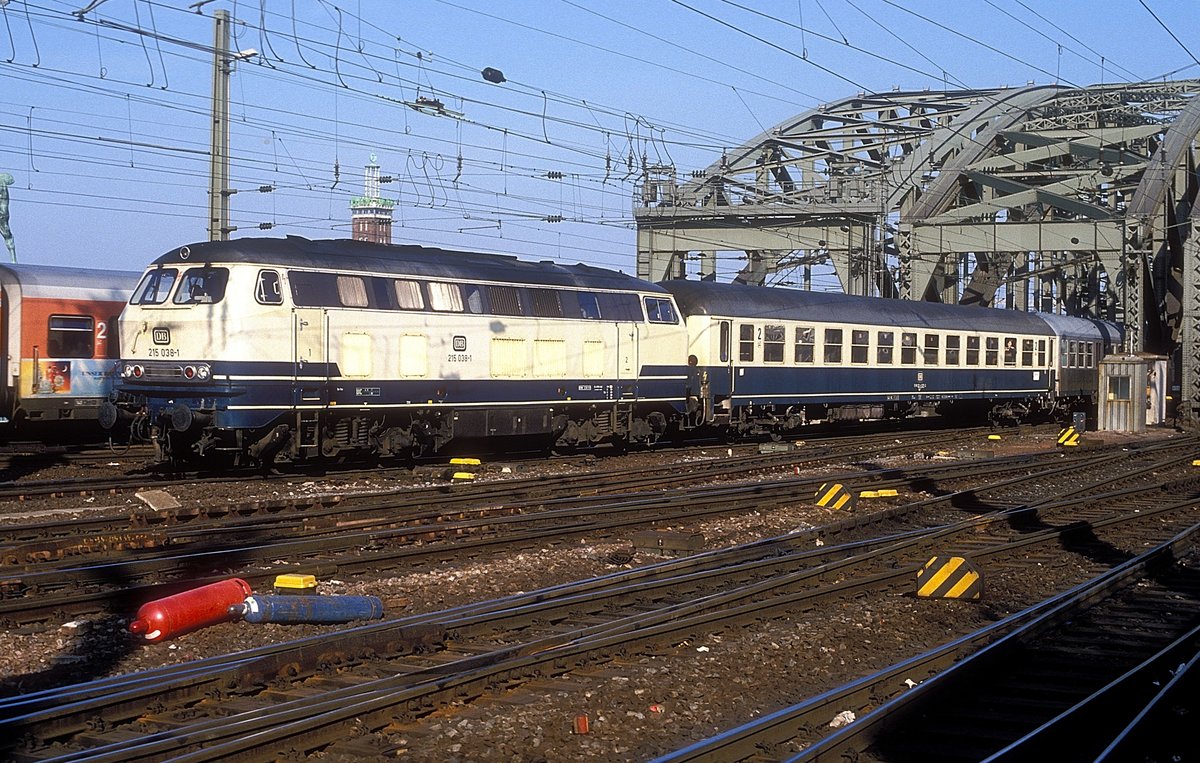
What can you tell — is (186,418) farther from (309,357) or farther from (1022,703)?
(1022,703)

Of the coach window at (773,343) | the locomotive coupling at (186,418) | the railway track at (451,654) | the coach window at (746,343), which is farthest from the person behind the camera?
the coach window at (773,343)

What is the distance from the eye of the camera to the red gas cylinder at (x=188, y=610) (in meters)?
9.77

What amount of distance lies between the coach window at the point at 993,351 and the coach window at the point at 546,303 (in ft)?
62.0

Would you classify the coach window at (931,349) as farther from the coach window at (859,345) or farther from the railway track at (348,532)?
the railway track at (348,532)

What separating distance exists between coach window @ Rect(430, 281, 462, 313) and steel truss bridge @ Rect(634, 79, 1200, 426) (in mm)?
24053

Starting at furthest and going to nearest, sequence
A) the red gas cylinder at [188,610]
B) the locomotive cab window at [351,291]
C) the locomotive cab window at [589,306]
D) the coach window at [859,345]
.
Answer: the coach window at [859,345] < the locomotive cab window at [589,306] < the locomotive cab window at [351,291] < the red gas cylinder at [188,610]

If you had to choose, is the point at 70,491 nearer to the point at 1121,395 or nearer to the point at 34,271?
the point at 34,271

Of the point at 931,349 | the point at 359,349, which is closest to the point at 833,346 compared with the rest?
the point at 931,349

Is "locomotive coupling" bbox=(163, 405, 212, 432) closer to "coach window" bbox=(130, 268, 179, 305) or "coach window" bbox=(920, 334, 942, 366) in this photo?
"coach window" bbox=(130, 268, 179, 305)

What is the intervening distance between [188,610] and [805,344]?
2224cm

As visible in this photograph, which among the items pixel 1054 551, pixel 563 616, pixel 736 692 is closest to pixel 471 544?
pixel 563 616

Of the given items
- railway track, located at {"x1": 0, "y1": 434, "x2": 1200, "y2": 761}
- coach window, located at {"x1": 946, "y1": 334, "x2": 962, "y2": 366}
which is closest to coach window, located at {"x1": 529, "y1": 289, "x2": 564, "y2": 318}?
railway track, located at {"x1": 0, "y1": 434, "x2": 1200, "y2": 761}

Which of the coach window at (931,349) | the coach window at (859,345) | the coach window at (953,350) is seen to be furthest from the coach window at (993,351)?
the coach window at (859,345)

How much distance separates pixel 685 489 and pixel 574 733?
12.6 m
